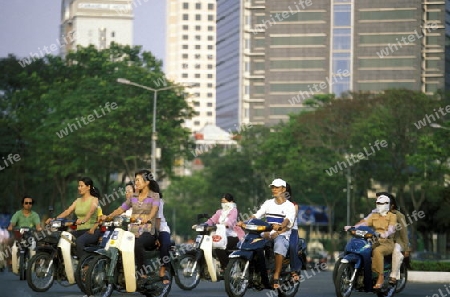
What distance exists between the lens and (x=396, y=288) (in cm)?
2055

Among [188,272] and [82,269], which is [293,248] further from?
[188,272]

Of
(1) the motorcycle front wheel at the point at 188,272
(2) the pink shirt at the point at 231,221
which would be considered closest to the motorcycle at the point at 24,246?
(1) the motorcycle front wheel at the point at 188,272

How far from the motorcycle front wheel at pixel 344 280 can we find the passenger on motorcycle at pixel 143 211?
2.85 metres

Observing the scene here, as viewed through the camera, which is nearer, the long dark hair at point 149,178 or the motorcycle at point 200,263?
the long dark hair at point 149,178

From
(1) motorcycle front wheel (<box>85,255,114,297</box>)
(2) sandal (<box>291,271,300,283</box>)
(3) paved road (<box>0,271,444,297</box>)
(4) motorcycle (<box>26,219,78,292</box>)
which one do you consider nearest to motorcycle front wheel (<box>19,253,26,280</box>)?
(3) paved road (<box>0,271,444,297</box>)

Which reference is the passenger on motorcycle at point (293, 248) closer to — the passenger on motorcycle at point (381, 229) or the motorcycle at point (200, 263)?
the passenger on motorcycle at point (381, 229)

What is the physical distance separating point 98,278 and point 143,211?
1064mm

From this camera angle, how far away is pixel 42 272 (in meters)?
19.4

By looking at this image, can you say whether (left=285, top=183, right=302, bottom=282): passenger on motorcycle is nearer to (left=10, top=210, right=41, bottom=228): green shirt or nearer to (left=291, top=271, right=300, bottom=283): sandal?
(left=291, top=271, right=300, bottom=283): sandal

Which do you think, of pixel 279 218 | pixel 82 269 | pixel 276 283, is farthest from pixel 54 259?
pixel 279 218

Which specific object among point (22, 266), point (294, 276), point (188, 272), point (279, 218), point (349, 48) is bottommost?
point (22, 266)

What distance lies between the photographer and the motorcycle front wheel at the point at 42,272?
19247 millimetres

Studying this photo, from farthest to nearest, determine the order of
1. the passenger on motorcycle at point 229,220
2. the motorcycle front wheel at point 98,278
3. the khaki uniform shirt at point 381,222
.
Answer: the passenger on motorcycle at point 229,220
the khaki uniform shirt at point 381,222
the motorcycle front wheel at point 98,278

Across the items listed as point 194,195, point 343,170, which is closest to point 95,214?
point 343,170
